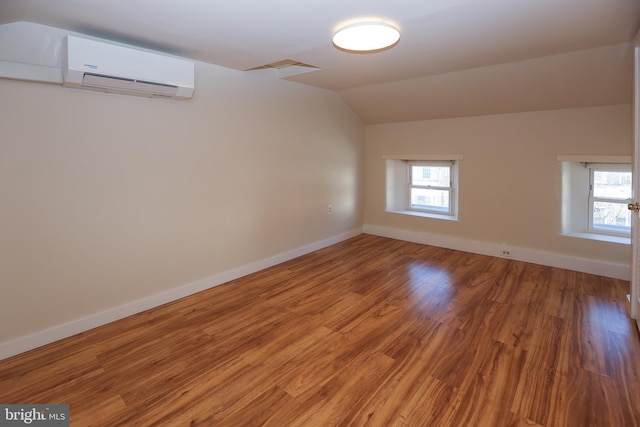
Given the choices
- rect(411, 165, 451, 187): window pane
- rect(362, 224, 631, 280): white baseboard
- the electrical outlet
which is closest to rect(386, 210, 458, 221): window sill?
rect(362, 224, 631, 280): white baseboard

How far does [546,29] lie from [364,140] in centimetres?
311

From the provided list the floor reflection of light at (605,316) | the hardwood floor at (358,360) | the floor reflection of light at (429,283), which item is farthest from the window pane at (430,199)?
the floor reflection of light at (605,316)

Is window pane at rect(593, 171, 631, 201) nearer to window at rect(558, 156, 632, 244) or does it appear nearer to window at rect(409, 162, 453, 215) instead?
window at rect(558, 156, 632, 244)

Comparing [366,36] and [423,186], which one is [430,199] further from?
[366,36]

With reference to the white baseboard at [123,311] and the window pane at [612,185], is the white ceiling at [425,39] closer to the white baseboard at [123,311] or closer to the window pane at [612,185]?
the window pane at [612,185]

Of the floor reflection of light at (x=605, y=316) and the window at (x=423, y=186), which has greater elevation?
the window at (x=423, y=186)

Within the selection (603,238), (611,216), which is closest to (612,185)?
(611,216)

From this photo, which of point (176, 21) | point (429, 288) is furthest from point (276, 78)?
point (429, 288)

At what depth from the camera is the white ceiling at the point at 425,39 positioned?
6.29 ft

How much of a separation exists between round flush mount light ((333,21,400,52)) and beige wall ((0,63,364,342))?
143cm

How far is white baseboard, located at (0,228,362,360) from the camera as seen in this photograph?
2242mm

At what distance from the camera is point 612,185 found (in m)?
3.62

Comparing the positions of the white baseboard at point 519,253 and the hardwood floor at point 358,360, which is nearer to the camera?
the hardwood floor at point 358,360

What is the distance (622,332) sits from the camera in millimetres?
2416
